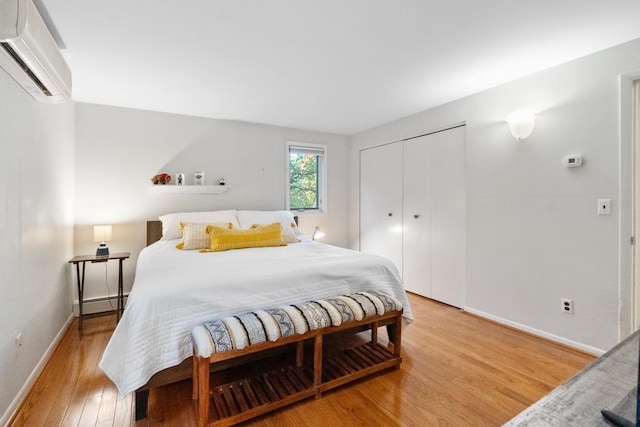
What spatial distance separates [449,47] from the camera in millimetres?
2088

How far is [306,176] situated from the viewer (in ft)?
15.0

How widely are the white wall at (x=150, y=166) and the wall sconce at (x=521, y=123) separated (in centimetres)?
268

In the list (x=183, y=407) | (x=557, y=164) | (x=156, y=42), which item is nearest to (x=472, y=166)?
(x=557, y=164)

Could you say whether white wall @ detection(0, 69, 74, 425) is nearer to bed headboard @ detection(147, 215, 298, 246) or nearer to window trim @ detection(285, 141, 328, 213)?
bed headboard @ detection(147, 215, 298, 246)

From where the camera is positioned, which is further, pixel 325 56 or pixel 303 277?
pixel 325 56

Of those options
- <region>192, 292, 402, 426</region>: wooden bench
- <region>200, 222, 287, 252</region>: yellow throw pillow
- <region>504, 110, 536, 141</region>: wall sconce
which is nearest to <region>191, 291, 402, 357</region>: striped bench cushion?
Answer: <region>192, 292, 402, 426</region>: wooden bench

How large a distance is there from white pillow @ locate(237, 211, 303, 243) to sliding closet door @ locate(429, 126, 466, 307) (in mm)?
1649

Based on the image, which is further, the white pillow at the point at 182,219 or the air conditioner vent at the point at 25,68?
the white pillow at the point at 182,219

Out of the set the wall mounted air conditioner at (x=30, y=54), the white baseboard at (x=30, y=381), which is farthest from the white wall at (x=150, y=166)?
the wall mounted air conditioner at (x=30, y=54)

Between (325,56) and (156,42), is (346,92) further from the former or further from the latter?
(156,42)

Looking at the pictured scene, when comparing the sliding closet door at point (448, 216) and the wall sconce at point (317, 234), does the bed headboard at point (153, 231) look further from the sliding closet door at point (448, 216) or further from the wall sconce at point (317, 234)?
the sliding closet door at point (448, 216)

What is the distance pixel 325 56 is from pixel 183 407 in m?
2.46

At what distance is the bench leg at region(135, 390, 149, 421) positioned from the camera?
1.56m

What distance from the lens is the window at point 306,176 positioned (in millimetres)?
4391
